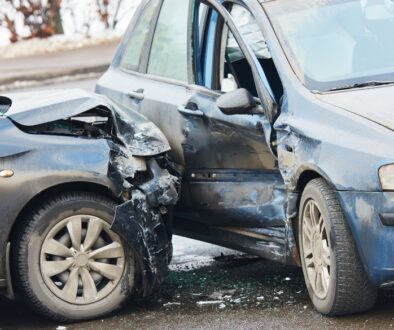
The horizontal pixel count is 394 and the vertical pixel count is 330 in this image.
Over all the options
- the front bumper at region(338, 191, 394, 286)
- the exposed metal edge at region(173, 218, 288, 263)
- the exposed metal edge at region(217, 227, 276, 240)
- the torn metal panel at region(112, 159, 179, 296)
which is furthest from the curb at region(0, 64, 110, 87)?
the front bumper at region(338, 191, 394, 286)

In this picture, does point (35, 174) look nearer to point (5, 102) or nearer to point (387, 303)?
point (5, 102)

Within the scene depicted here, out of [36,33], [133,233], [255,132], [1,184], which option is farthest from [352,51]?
[36,33]

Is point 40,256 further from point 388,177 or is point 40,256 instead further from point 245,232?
point 388,177

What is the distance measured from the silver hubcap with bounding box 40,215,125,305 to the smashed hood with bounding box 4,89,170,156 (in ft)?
1.67

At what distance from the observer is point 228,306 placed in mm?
5781

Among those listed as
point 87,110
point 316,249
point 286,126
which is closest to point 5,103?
point 87,110

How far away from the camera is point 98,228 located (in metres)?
5.64

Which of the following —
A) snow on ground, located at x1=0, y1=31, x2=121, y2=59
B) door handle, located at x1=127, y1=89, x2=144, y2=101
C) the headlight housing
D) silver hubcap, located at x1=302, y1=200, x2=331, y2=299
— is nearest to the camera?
the headlight housing

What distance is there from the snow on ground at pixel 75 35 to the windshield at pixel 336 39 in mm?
17760

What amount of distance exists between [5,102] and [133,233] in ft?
4.35

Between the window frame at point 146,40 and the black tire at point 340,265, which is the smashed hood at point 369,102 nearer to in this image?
the black tire at point 340,265

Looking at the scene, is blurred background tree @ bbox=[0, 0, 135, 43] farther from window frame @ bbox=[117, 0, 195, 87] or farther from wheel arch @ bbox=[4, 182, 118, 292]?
wheel arch @ bbox=[4, 182, 118, 292]

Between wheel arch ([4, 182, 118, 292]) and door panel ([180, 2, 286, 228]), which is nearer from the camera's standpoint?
wheel arch ([4, 182, 118, 292])

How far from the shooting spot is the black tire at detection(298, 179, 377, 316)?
16.4 ft
